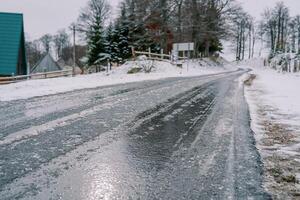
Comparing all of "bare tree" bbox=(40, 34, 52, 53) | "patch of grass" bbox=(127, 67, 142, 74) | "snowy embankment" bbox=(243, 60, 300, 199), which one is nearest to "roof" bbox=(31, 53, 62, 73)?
"patch of grass" bbox=(127, 67, 142, 74)

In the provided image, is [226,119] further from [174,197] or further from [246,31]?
[246,31]

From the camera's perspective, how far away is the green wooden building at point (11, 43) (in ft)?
85.7

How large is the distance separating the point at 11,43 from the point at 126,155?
25.1 metres

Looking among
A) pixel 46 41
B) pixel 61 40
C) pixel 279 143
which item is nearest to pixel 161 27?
pixel 279 143

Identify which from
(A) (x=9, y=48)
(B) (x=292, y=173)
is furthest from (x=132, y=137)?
(A) (x=9, y=48)

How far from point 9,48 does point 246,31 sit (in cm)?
8361

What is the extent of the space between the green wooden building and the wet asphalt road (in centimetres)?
1890

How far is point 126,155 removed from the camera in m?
4.96

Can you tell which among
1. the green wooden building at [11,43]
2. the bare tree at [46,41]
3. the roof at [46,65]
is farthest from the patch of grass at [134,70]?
the bare tree at [46,41]

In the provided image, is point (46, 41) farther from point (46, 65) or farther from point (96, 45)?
point (46, 65)

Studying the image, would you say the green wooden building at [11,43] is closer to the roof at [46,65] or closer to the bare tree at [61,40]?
the roof at [46,65]

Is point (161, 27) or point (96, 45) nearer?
point (161, 27)

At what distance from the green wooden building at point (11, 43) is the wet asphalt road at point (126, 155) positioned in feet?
62.0

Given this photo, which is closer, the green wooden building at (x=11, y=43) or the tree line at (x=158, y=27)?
the green wooden building at (x=11, y=43)
